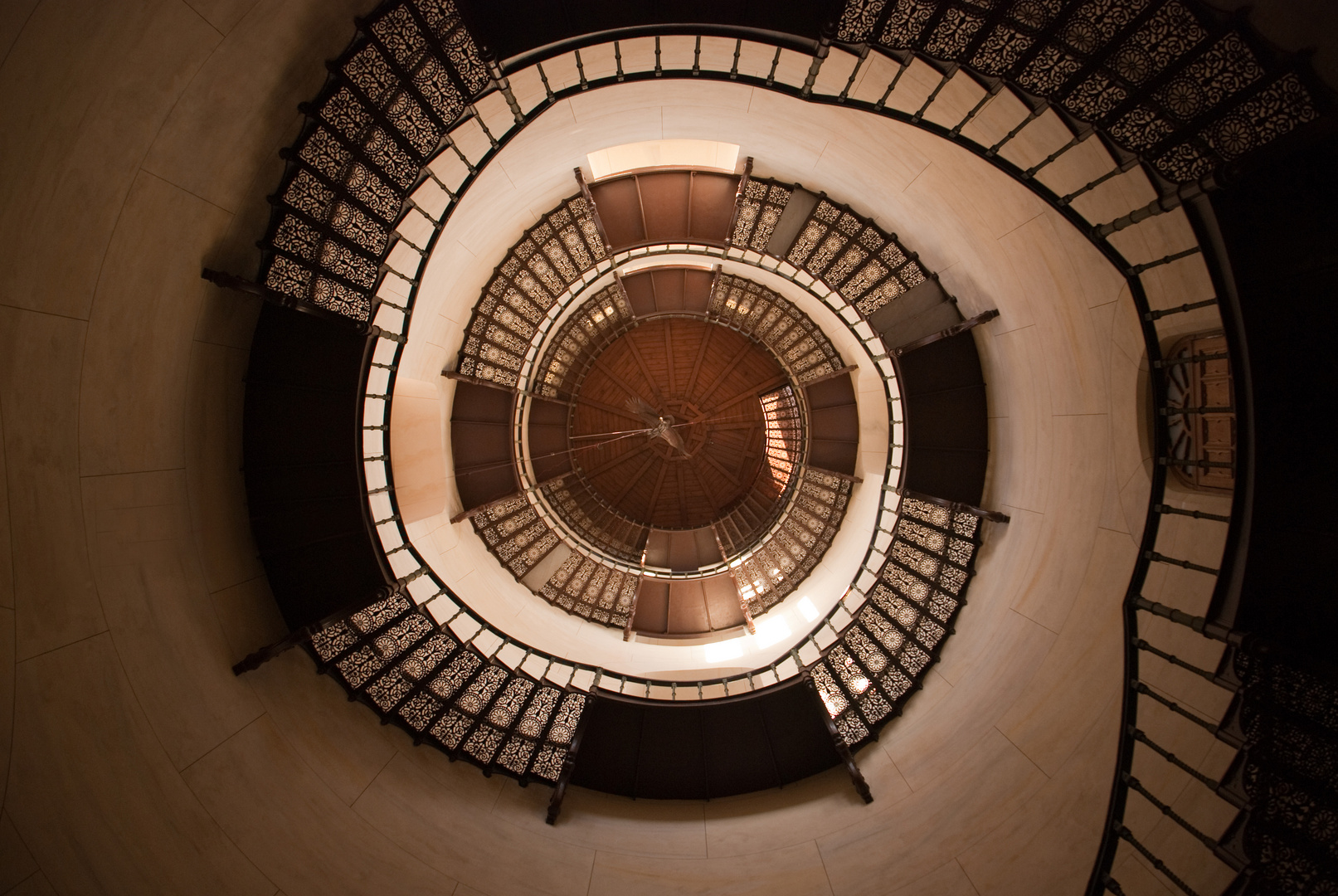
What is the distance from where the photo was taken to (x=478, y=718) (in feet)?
25.1

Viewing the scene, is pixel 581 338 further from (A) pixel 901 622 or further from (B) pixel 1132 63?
(B) pixel 1132 63

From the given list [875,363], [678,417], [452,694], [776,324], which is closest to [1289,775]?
[875,363]

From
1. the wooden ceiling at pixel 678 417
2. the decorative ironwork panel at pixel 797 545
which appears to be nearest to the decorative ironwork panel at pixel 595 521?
the wooden ceiling at pixel 678 417

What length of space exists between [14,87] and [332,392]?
3244mm

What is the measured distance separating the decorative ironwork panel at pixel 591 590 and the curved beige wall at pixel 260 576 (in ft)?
13.5

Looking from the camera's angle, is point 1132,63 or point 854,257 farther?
point 854,257

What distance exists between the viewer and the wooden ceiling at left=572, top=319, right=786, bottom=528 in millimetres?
13234

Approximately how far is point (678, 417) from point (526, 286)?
5.95m

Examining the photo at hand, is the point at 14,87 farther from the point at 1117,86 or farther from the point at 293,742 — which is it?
the point at 1117,86

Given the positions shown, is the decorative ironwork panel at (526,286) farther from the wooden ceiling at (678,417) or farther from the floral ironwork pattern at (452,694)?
the floral ironwork pattern at (452,694)

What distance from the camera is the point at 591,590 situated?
1172cm

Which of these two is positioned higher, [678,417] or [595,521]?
[678,417]

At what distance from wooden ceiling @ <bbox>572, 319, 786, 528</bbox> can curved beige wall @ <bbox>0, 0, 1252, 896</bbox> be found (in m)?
6.25

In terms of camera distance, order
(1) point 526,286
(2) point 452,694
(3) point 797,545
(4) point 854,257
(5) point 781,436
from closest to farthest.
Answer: (2) point 452,694, (4) point 854,257, (1) point 526,286, (3) point 797,545, (5) point 781,436
